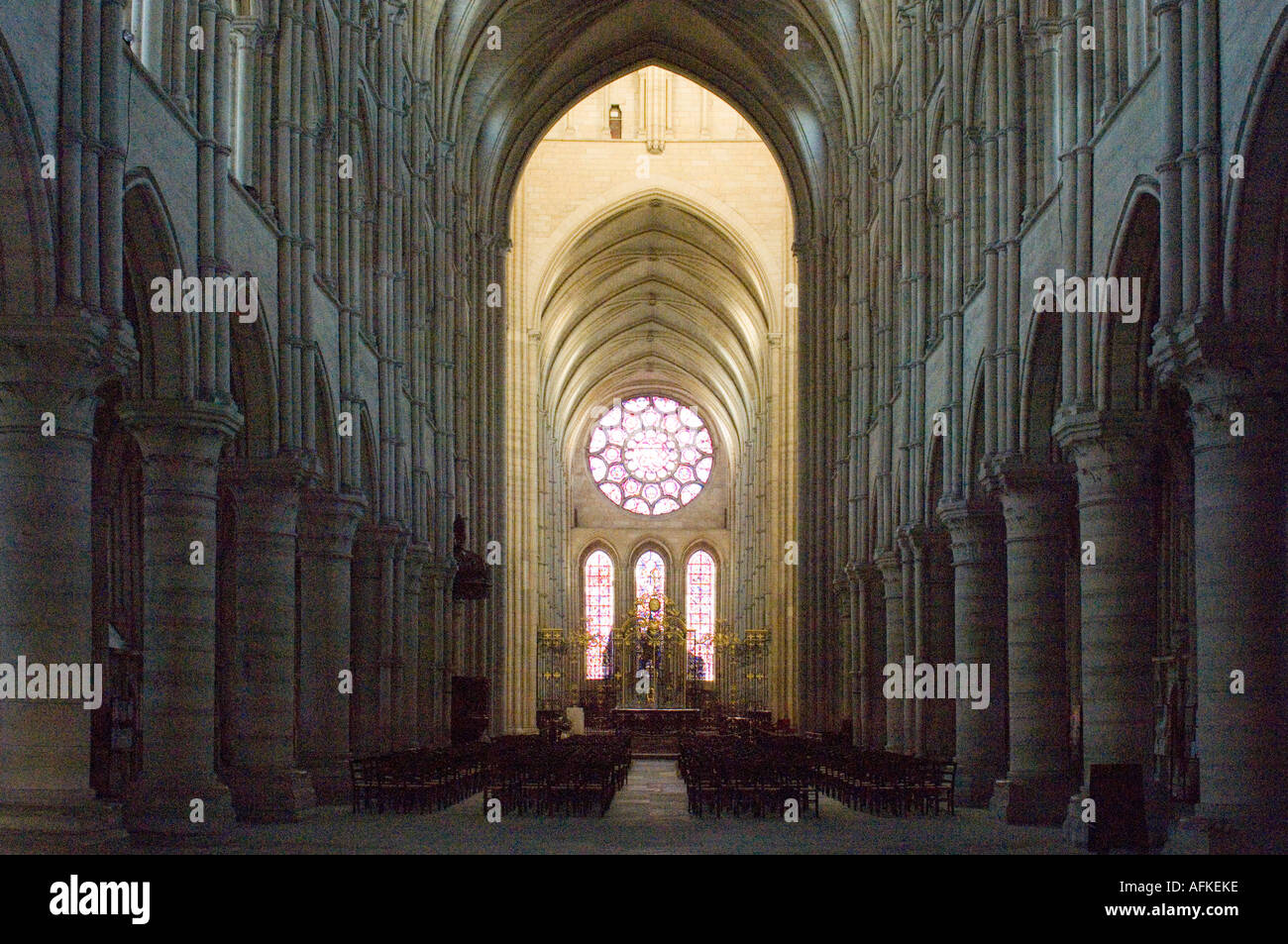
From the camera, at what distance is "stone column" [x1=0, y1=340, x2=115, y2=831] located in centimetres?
1650

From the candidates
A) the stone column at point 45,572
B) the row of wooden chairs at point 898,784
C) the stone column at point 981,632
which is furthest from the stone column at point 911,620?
the stone column at point 45,572

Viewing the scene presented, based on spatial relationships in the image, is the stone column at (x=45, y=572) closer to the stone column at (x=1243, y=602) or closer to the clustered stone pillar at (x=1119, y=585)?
the stone column at (x=1243, y=602)

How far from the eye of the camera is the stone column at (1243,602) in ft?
55.1

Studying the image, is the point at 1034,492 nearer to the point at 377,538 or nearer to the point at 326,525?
the point at 326,525

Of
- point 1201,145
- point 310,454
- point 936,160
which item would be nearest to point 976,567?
point 936,160

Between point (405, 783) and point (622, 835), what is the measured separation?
644 centimetres

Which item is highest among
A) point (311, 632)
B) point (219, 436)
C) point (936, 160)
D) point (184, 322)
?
point (936, 160)

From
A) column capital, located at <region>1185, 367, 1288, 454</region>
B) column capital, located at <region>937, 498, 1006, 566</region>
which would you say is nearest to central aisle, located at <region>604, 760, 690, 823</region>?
column capital, located at <region>937, 498, 1006, 566</region>

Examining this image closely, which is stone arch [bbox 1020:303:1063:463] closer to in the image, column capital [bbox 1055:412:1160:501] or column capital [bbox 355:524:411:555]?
column capital [bbox 1055:412:1160:501]

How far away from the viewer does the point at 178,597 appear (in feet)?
70.2

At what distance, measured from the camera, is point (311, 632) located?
30953 millimetres

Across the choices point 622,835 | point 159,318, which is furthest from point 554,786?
point 159,318

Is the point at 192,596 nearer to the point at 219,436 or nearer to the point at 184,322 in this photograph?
the point at 219,436

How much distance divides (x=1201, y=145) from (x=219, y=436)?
1237cm
